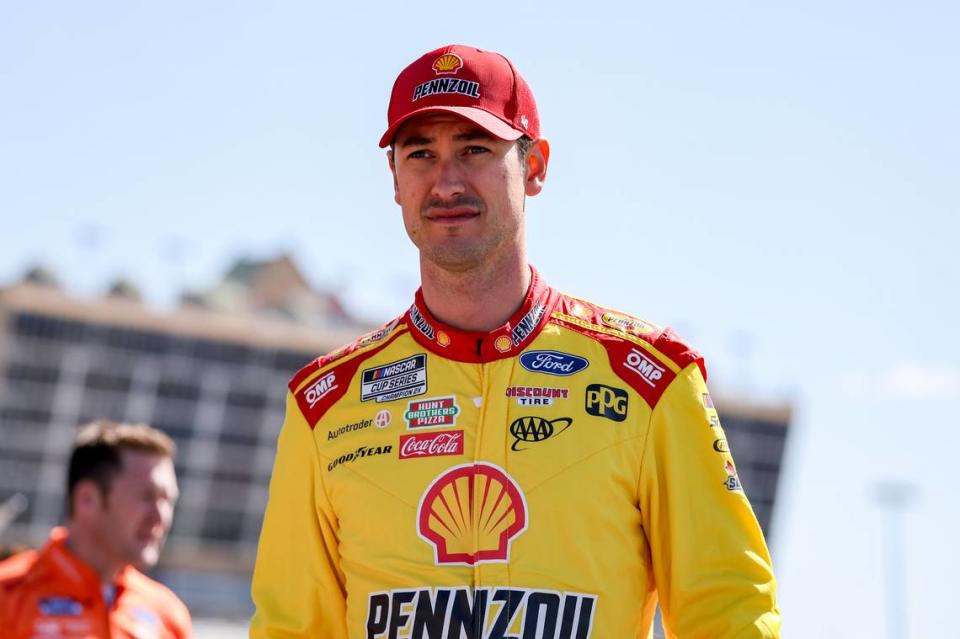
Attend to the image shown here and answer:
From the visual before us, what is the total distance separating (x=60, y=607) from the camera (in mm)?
5562

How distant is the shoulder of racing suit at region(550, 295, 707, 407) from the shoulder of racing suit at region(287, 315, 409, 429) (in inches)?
16.7

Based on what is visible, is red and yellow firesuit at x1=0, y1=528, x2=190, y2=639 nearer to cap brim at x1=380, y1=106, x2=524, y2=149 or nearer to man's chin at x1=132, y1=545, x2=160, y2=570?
man's chin at x1=132, y1=545, x2=160, y2=570

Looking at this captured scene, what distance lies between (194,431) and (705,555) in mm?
63141

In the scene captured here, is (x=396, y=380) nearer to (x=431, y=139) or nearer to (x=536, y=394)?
(x=536, y=394)

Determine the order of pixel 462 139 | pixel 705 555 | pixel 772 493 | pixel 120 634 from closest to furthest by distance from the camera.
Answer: pixel 705 555, pixel 462 139, pixel 120 634, pixel 772 493

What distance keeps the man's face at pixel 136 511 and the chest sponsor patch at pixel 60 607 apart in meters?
0.25

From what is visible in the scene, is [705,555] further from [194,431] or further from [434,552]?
[194,431]

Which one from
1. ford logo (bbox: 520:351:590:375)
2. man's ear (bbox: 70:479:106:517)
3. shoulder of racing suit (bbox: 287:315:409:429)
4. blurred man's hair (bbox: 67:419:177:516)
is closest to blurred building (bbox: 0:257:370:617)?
blurred man's hair (bbox: 67:419:177:516)

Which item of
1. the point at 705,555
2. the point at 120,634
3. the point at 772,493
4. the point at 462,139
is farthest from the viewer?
the point at 772,493

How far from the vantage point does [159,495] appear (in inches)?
232

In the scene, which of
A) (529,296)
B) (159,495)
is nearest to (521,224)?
(529,296)

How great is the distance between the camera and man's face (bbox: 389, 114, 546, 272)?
3.28m

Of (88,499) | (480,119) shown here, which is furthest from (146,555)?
(480,119)

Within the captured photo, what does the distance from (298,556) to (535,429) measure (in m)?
0.64
